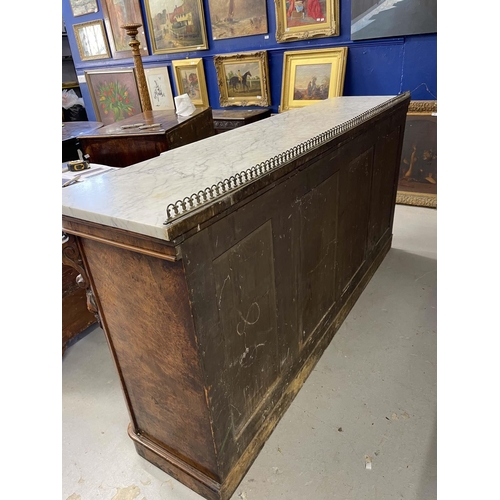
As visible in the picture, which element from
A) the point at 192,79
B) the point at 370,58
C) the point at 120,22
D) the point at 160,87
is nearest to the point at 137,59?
the point at 192,79


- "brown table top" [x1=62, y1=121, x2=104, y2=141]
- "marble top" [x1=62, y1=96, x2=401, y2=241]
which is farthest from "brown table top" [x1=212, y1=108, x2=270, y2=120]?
"marble top" [x1=62, y1=96, x2=401, y2=241]

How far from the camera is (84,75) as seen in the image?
6742 mm

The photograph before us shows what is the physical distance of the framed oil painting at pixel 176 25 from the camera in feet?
15.9

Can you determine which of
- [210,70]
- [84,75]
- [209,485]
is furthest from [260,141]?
[84,75]

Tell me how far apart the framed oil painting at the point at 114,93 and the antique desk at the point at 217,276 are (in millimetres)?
4918

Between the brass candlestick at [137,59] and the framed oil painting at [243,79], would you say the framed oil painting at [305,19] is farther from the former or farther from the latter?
the brass candlestick at [137,59]

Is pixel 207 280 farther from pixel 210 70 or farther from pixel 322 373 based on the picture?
pixel 210 70

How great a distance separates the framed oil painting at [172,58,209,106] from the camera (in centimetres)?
515

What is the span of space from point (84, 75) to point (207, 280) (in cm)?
701

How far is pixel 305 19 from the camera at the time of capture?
13.3 ft

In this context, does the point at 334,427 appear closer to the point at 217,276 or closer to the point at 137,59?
the point at 217,276

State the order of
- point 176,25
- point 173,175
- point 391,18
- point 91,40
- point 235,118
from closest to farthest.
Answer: point 173,175 → point 391,18 → point 235,118 → point 176,25 → point 91,40

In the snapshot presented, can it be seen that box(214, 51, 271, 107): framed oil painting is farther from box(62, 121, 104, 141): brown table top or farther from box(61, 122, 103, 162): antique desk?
box(61, 122, 103, 162): antique desk

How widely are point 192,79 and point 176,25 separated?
673 millimetres
